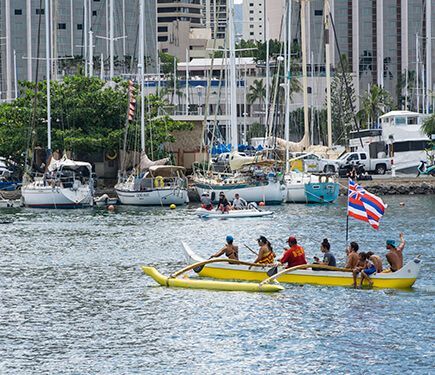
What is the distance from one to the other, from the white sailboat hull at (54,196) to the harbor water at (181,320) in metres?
22.6

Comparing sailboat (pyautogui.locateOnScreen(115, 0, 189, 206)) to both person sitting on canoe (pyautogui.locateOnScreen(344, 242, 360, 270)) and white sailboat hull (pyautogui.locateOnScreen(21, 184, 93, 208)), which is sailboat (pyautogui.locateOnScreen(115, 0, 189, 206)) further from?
person sitting on canoe (pyautogui.locateOnScreen(344, 242, 360, 270))

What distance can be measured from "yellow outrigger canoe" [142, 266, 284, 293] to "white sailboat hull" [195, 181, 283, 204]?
37.4m

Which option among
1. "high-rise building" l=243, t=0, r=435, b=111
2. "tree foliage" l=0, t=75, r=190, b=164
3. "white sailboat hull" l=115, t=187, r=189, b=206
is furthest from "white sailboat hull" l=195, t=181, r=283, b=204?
"high-rise building" l=243, t=0, r=435, b=111

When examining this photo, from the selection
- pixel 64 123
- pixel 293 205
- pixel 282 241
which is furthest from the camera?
pixel 64 123

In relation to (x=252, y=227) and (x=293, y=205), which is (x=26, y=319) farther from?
(x=293, y=205)

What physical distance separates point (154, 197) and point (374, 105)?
75.4 metres

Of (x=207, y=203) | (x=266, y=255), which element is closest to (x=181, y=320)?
(x=266, y=255)

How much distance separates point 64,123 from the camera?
319ft

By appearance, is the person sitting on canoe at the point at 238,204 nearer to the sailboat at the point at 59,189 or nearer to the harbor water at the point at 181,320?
the harbor water at the point at 181,320

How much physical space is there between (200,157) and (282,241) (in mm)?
36840

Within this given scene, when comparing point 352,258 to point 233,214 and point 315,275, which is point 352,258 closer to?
point 315,275

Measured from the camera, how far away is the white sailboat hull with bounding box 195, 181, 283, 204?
8362 centimetres

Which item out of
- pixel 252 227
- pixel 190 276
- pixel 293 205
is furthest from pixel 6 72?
pixel 190 276

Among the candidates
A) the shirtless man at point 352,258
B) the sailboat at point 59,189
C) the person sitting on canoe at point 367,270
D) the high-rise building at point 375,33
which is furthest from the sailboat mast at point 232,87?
the high-rise building at point 375,33
